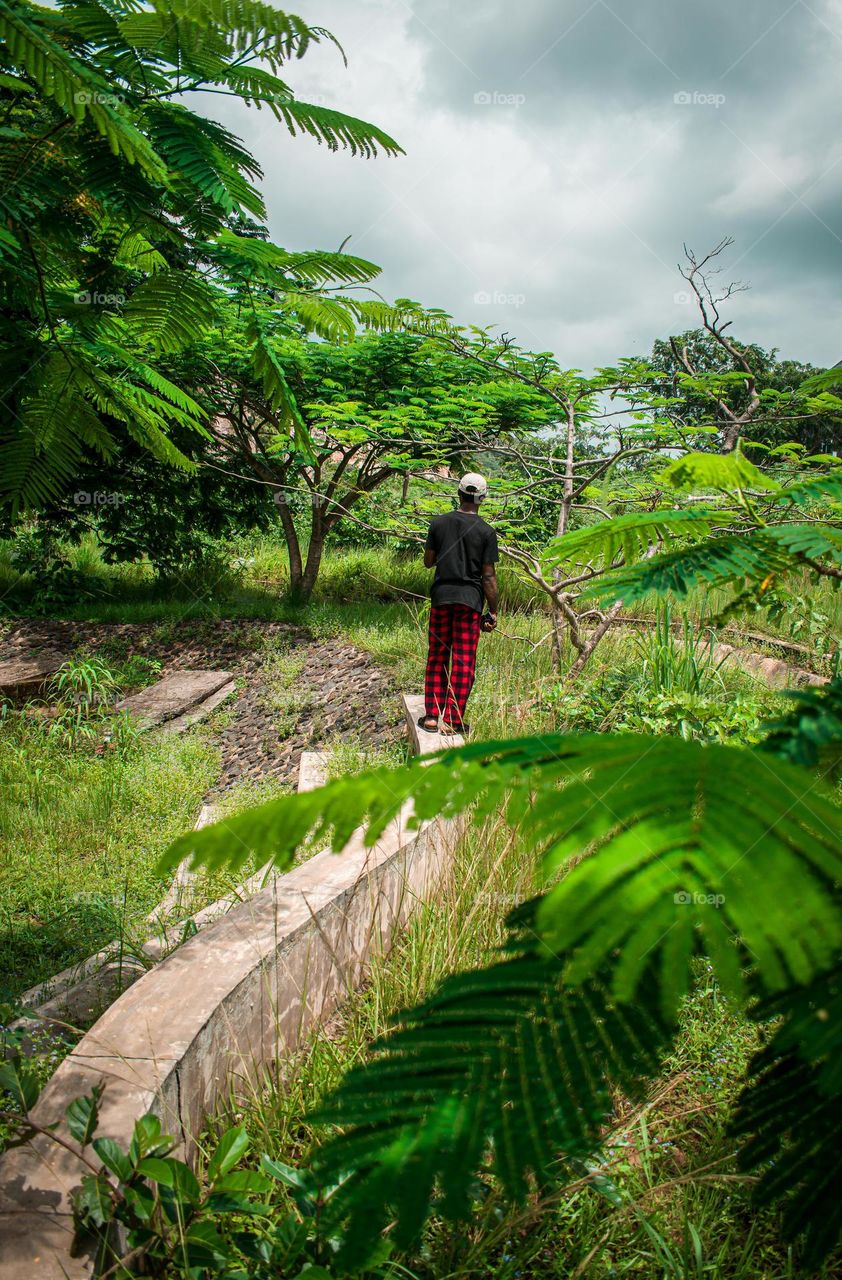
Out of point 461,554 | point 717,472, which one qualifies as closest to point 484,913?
point 717,472

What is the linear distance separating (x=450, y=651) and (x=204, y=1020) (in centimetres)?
331

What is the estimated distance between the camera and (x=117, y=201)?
1.40 meters

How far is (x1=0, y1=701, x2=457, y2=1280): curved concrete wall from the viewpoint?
112 centimetres

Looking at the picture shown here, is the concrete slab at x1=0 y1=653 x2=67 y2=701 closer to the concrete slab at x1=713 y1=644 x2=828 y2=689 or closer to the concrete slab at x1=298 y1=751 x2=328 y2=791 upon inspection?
the concrete slab at x1=298 y1=751 x2=328 y2=791

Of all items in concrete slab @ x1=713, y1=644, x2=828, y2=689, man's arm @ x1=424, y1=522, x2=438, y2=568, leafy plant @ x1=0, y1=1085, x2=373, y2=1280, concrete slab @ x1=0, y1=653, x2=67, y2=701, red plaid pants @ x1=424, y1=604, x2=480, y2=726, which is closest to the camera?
leafy plant @ x1=0, y1=1085, x2=373, y2=1280

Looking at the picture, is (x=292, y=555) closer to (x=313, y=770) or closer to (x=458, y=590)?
(x=458, y=590)

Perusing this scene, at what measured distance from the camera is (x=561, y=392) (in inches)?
251

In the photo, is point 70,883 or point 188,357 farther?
point 188,357

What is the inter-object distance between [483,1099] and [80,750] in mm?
5487

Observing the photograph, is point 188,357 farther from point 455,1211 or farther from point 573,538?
point 455,1211

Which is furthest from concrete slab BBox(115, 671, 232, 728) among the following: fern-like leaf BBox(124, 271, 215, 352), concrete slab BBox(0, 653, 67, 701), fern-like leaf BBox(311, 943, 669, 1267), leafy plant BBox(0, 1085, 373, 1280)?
fern-like leaf BBox(311, 943, 669, 1267)

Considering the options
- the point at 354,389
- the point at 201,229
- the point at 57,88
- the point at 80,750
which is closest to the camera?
the point at 57,88

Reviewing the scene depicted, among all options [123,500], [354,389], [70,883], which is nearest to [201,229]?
[70,883]

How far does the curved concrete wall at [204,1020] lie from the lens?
1125 millimetres
